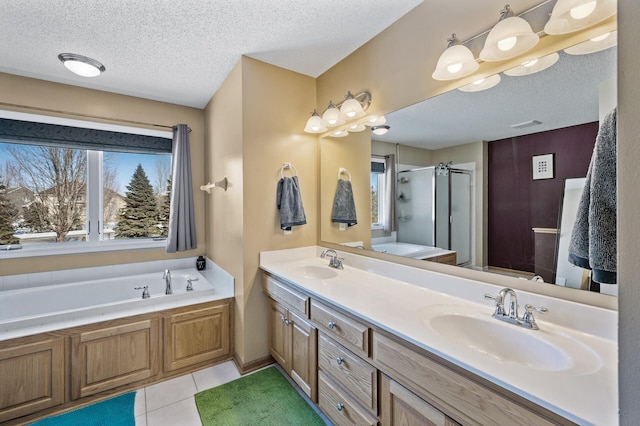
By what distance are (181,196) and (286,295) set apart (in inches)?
69.2

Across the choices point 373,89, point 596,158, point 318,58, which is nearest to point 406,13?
point 373,89

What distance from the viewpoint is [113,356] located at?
1975 mm

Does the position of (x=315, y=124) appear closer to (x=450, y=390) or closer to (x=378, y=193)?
(x=378, y=193)

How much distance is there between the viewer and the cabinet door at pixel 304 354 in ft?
5.49

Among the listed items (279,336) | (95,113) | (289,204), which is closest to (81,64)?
(95,113)

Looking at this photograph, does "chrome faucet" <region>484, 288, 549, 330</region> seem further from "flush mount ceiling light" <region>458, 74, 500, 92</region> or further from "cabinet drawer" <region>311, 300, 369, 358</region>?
"flush mount ceiling light" <region>458, 74, 500, 92</region>

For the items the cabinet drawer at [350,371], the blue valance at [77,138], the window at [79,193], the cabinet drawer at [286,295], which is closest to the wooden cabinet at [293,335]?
the cabinet drawer at [286,295]

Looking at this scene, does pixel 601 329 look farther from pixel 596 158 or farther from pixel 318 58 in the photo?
pixel 318 58

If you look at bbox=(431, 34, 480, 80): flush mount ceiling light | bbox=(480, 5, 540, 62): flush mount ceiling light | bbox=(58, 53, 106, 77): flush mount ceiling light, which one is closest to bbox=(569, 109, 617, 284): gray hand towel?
bbox=(480, 5, 540, 62): flush mount ceiling light

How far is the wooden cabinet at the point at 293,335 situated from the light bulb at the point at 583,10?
173 cm

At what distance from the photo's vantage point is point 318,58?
7.20 ft

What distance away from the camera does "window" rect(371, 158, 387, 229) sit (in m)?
2.01

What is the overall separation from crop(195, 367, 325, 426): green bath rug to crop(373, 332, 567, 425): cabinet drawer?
0.94m

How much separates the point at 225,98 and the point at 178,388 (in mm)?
2355
